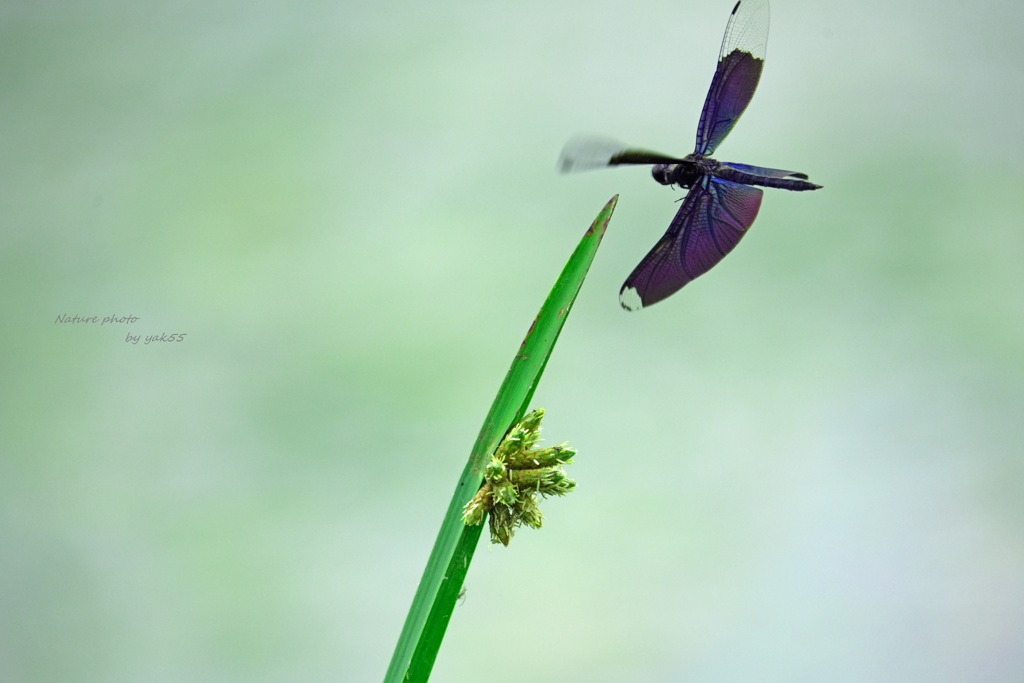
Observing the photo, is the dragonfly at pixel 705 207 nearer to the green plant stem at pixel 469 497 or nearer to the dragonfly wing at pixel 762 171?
the dragonfly wing at pixel 762 171

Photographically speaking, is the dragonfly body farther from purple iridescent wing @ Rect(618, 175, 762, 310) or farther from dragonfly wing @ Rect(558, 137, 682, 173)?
dragonfly wing @ Rect(558, 137, 682, 173)

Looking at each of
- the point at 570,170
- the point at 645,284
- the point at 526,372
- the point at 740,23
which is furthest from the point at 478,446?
the point at 740,23

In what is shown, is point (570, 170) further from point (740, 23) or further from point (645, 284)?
point (740, 23)

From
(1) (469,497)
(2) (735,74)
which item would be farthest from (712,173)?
(1) (469,497)

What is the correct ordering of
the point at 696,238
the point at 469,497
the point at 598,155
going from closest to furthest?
the point at 469,497, the point at 598,155, the point at 696,238

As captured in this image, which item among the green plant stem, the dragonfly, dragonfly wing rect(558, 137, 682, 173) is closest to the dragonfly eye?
the dragonfly

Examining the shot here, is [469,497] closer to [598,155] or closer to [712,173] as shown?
[598,155]
